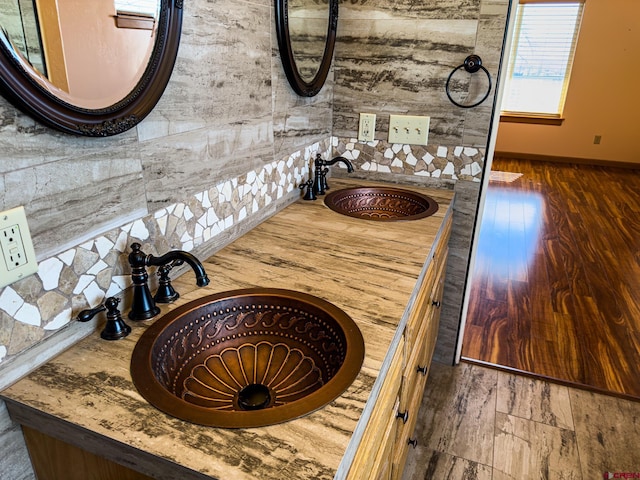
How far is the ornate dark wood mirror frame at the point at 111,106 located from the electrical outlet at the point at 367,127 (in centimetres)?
108

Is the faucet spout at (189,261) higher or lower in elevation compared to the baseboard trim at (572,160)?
higher

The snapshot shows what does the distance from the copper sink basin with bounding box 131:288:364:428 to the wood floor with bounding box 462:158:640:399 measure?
1615 mm

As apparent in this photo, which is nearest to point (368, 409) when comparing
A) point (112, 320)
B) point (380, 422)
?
point (380, 422)

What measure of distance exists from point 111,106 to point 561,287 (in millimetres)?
3045

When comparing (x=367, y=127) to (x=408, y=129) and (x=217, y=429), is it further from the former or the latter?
(x=217, y=429)

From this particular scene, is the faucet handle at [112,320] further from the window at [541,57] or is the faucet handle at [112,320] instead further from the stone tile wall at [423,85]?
the window at [541,57]

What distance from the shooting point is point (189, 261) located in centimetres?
88

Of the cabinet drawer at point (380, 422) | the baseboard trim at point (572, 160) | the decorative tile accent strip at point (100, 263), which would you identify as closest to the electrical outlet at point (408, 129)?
the decorative tile accent strip at point (100, 263)

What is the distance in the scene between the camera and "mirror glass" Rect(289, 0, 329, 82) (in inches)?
58.0

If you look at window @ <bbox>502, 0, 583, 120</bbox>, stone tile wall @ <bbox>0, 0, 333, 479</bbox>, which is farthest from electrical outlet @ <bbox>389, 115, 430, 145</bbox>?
window @ <bbox>502, 0, 583, 120</bbox>

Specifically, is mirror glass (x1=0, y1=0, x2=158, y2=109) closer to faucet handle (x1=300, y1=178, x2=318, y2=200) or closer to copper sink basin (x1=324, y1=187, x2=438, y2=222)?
faucet handle (x1=300, y1=178, x2=318, y2=200)

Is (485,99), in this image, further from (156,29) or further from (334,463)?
(334,463)

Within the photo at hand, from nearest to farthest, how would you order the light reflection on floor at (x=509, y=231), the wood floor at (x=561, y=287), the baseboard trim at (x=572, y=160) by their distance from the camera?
the wood floor at (x=561, y=287) < the light reflection on floor at (x=509, y=231) < the baseboard trim at (x=572, y=160)

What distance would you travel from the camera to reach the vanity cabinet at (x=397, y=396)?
830 mm
